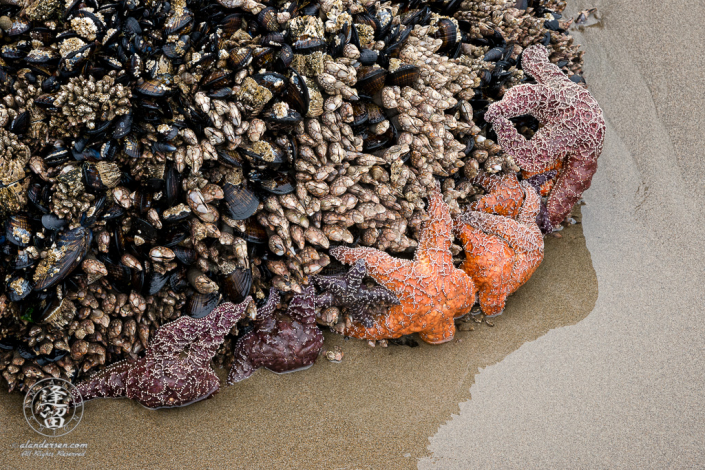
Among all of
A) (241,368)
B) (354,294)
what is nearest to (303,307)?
(354,294)

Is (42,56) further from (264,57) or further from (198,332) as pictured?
(198,332)

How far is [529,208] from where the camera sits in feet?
15.8

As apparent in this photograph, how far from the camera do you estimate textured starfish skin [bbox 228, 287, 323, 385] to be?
3971 mm

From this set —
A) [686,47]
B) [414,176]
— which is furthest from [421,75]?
[686,47]

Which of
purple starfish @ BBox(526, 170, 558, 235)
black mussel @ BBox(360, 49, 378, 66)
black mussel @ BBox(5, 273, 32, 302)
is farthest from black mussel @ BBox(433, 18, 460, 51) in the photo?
black mussel @ BBox(5, 273, 32, 302)

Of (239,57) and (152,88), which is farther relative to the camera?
(239,57)

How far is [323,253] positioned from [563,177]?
109 inches

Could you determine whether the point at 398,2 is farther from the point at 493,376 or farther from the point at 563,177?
the point at 493,376

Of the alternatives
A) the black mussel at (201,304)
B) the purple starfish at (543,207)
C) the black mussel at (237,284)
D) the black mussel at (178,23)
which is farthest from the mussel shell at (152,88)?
the purple starfish at (543,207)

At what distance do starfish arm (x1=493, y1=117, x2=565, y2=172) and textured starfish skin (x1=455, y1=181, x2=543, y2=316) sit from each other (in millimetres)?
697

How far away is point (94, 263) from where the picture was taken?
3486 mm

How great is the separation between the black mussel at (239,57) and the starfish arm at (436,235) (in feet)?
6.63

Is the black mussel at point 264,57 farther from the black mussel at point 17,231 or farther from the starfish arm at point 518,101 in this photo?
the starfish arm at point 518,101

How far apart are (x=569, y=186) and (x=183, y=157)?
384 cm
